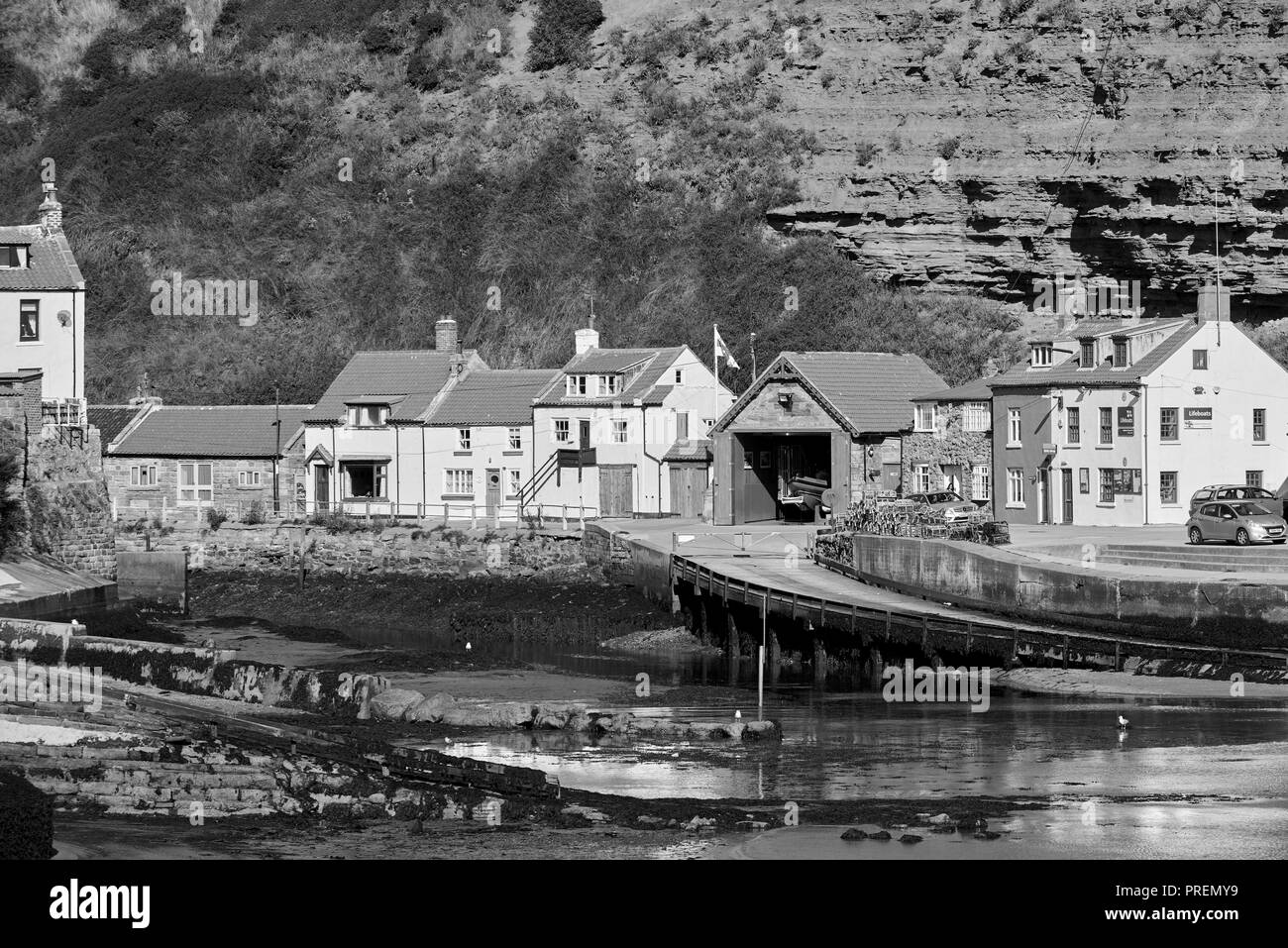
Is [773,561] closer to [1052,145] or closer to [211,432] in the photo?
[211,432]

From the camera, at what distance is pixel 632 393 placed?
69.1 m

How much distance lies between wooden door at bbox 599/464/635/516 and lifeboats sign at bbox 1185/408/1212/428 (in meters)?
20.3

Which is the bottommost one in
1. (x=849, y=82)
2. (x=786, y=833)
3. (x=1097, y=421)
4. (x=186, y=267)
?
(x=786, y=833)

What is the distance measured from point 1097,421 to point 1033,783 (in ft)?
89.2

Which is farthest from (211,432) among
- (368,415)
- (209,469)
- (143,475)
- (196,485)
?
(368,415)

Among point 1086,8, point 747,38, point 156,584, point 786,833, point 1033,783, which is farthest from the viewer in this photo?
point 747,38

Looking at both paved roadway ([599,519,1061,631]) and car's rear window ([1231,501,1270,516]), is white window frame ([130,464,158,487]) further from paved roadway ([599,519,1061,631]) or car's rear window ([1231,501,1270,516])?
car's rear window ([1231,501,1270,516])

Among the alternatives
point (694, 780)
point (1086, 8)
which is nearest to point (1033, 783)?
point (694, 780)

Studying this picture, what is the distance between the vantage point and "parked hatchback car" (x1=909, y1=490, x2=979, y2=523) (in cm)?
5692

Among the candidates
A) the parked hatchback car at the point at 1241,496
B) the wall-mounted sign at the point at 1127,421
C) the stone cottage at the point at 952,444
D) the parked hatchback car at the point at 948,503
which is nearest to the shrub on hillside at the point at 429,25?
the stone cottage at the point at 952,444

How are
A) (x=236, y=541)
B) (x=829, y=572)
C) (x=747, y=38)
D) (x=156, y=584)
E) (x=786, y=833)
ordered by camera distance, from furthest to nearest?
1. (x=747, y=38)
2. (x=236, y=541)
3. (x=156, y=584)
4. (x=829, y=572)
5. (x=786, y=833)

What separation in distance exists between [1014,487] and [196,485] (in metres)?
Result: 29.3

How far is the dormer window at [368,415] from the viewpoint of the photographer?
7194 cm

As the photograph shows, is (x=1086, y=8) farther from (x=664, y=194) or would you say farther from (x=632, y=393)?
(x=632, y=393)
